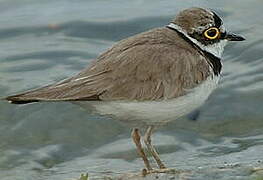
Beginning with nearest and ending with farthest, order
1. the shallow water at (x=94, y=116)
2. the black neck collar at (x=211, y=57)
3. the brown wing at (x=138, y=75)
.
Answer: the brown wing at (x=138, y=75) → the black neck collar at (x=211, y=57) → the shallow water at (x=94, y=116)

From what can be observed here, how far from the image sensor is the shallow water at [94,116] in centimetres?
934

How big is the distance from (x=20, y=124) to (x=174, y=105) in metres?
3.68

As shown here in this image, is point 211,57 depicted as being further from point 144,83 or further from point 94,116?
point 94,116

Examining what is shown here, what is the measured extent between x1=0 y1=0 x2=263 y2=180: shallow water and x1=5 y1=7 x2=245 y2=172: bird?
0.67 m

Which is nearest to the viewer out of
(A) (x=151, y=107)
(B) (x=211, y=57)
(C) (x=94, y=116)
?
(A) (x=151, y=107)

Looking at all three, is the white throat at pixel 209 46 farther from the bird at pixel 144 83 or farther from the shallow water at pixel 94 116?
the shallow water at pixel 94 116

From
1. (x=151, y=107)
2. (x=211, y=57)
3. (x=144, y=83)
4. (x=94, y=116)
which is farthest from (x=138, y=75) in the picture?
(x=94, y=116)

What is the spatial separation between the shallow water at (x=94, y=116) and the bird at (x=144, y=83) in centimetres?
67

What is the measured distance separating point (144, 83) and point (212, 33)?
0.94 m

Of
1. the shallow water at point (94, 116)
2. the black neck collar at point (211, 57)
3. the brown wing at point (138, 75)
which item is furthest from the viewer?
the shallow water at point (94, 116)

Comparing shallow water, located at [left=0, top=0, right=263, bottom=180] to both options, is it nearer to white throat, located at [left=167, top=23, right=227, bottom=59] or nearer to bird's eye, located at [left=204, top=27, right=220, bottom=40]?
white throat, located at [left=167, top=23, right=227, bottom=59]

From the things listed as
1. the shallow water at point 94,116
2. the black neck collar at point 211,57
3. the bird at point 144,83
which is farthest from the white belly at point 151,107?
the shallow water at point 94,116

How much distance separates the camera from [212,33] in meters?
7.64

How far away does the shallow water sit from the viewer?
9344 mm
